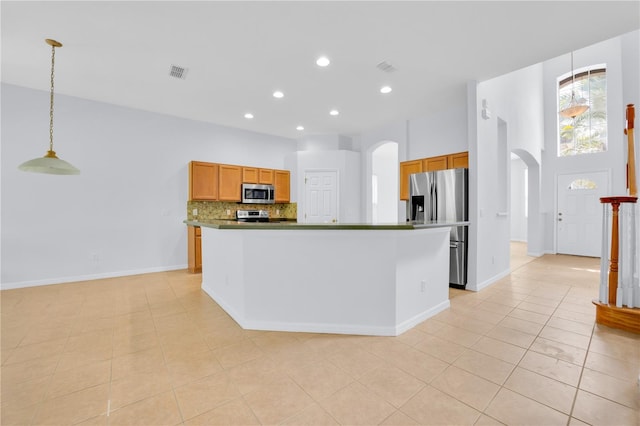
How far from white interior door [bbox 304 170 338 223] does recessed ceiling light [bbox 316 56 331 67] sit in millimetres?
3205

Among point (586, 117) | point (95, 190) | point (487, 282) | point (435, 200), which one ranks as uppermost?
point (586, 117)

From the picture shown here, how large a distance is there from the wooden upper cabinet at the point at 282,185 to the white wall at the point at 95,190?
136 cm

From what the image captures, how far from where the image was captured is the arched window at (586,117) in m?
6.41

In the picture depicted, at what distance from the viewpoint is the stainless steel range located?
234 inches

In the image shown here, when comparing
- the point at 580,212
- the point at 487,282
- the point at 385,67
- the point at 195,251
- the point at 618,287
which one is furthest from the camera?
the point at 580,212

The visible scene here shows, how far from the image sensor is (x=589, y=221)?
21.6ft

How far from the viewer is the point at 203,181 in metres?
5.43

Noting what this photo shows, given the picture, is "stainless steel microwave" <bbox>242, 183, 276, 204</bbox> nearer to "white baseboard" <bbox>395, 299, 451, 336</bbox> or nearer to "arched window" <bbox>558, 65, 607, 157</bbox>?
"white baseboard" <bbox>395, 299, 451, 336</bbox>

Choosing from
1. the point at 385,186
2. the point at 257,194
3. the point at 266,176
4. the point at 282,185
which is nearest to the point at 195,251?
the point at 257,194

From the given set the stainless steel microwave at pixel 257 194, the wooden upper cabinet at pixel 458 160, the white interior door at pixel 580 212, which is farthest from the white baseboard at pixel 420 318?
the white interior door at pixel 580 212

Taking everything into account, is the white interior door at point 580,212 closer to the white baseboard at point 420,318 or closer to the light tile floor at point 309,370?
the light tile floor at point 309,370

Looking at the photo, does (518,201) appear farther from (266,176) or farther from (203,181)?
(203,181)

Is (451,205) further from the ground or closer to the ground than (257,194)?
closer to the ground

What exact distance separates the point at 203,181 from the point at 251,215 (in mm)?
1239
